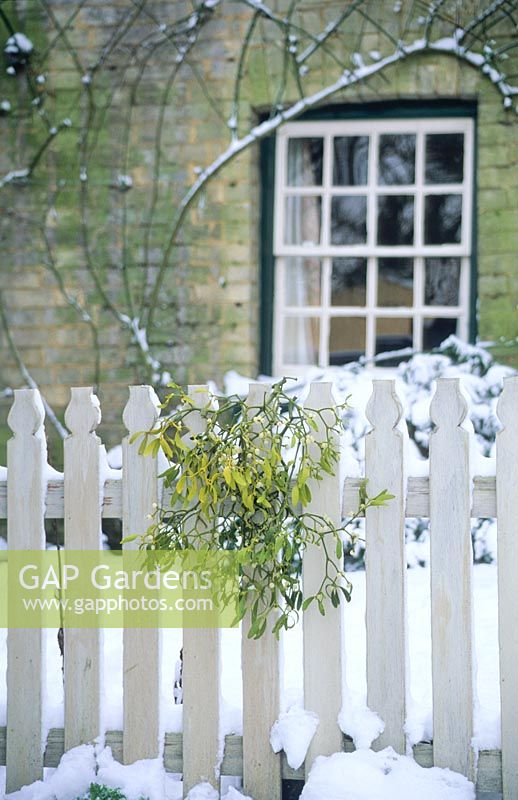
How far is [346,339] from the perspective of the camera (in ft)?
18.8

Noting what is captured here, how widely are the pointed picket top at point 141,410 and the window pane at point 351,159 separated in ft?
11.4

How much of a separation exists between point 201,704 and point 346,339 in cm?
342

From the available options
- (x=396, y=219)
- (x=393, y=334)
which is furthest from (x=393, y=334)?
(x=396, y=219)

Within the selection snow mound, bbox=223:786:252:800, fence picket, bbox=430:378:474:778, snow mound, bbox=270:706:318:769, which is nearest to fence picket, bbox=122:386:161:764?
snow mound, bbox=223:786:252:800

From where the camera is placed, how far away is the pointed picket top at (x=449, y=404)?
2.48 metres

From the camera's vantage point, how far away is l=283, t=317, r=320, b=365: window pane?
5.76 meters

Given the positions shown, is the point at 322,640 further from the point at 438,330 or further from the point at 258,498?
the point at 438,330

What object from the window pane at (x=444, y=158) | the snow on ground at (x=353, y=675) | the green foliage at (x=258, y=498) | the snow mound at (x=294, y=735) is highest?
Answer: the window pane at (x=444, y=158)

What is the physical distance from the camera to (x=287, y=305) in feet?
19.0

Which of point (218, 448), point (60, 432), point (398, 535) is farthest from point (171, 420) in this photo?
point (60, 432)

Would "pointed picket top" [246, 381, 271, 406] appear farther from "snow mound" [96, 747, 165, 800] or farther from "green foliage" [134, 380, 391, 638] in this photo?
"snow mound" [96, 747, 165, 800]

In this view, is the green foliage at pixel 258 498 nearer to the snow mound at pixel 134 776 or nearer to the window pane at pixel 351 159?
the snow mound at pixel 134 776

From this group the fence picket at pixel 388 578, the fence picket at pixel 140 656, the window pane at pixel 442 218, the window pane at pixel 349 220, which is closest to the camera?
the fence picket at pixel 388 578

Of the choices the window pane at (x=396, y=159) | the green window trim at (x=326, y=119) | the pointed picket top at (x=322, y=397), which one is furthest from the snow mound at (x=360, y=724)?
the window pane at (x=396, y=159)
